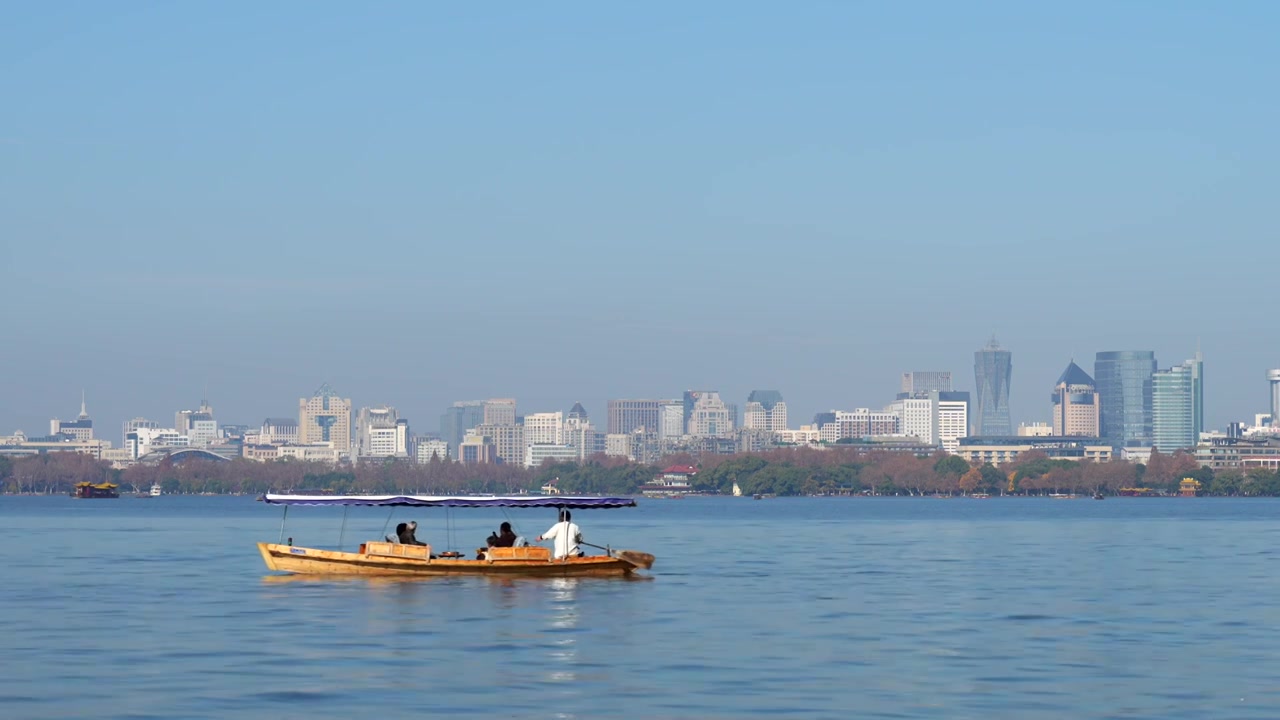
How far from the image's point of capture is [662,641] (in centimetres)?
3114

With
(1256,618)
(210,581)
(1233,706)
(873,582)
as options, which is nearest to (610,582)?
(873,582)

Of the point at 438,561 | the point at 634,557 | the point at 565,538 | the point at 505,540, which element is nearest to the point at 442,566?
the point at 438,561

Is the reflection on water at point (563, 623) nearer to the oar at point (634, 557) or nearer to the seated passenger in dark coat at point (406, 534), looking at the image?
the oar at point (634, 557)

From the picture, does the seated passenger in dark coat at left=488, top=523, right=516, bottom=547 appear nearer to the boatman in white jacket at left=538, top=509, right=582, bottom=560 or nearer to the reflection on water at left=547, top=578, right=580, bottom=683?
the boatman in white jacket at left=538, top=509, right=582, bottom=560

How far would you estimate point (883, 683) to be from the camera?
25.7m

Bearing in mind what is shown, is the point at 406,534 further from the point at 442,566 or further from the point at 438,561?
the point at 442,566

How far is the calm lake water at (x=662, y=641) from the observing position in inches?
944

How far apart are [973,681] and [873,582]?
68.4 feet

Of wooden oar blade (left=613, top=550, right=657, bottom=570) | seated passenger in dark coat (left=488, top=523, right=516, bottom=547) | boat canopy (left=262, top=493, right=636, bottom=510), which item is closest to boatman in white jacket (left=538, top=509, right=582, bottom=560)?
boat canopy (left=262, top=493, right=636, bottom=510)

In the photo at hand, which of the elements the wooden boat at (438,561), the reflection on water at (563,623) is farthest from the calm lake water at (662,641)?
the wooden boat at (438,561)

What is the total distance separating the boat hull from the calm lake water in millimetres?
629

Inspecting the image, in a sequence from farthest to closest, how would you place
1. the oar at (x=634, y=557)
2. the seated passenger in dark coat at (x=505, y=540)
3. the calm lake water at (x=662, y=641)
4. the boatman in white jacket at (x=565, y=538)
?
the oar at (x=634, y=557), the seated passenger in dark coat at (x=505, y=540), the boatman in white jacket at (x=565, y=538), the calm lake water at (x=662, y=641)

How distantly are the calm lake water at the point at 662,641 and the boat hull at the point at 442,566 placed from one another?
63cm

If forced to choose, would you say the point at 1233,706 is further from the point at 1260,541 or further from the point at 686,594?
the point at 1260,541
